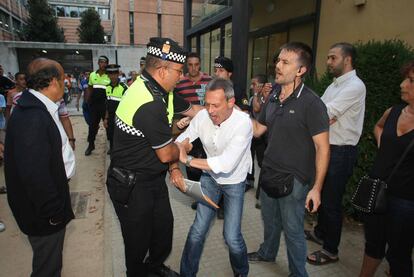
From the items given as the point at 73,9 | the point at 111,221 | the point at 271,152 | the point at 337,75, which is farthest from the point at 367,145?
the point at 73,9

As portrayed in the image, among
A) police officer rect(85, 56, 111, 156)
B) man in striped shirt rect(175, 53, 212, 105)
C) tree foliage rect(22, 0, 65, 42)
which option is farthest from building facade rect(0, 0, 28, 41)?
man in striped shirt rect(175, 53, 212, 105)

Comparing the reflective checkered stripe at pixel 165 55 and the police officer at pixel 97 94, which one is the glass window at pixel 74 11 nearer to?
the police officer at pixel 97 94

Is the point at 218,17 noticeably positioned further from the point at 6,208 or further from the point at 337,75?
the point at 6,208

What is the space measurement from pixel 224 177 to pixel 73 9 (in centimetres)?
6755

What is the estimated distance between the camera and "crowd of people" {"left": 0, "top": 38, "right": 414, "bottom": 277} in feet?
6.87

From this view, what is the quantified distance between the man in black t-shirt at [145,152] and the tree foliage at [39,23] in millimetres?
50998

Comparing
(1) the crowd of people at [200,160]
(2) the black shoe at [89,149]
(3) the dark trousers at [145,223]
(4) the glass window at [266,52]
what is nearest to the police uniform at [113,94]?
(2) the black shoe at [89,149]

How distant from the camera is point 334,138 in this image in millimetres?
3031

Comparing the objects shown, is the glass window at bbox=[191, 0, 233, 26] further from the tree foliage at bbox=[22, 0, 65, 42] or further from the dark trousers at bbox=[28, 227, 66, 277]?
the tree foliage at bbox=[22, 0, 65, 42]

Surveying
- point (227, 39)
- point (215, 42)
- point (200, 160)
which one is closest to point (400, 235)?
point (200, 160)

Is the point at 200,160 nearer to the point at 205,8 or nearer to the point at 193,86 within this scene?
the point at 193,86

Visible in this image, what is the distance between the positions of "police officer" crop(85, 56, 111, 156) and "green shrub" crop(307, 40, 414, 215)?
5463 millimetres

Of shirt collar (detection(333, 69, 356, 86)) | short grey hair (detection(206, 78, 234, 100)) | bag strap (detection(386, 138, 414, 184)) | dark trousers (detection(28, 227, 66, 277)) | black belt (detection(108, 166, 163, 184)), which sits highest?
shirt collar (detection(333, 69, 356, 86))

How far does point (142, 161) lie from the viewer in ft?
7.52
